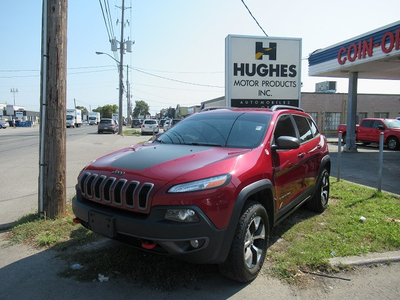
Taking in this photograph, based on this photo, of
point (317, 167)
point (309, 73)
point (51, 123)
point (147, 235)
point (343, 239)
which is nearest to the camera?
point (147, 235)

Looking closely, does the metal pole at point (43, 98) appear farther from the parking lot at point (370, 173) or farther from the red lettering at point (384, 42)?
the red lettering at point (384, 42)

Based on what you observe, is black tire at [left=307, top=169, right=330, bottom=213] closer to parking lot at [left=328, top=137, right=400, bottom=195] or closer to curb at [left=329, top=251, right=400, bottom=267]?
curb at [left=329, top=251, right=400, bottom=267]

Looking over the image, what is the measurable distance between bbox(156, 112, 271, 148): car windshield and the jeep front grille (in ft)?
4.10

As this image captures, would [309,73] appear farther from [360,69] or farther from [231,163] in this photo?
[231,163]

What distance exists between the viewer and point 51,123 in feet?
15.1

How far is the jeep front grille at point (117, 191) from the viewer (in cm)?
272

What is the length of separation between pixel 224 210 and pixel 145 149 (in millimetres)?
1451

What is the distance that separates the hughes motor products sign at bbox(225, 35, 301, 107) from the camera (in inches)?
358

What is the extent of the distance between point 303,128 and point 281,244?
194 centimetres

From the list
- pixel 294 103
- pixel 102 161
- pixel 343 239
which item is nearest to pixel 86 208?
pixel 102 161

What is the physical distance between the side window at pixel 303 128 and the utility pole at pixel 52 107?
11.8 feet

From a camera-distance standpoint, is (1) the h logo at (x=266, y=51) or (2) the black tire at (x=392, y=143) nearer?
(1) the h logo at (x=266, y=51)

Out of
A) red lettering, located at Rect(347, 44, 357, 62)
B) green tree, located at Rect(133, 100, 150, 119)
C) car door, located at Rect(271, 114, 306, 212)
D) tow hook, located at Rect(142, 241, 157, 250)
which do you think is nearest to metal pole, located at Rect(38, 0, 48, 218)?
tow hook, located at Rect(142, 241, 157, 250)

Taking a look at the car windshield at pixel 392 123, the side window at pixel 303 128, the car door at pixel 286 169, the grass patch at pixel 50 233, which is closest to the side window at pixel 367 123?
the car windshield at pixel 392 123
